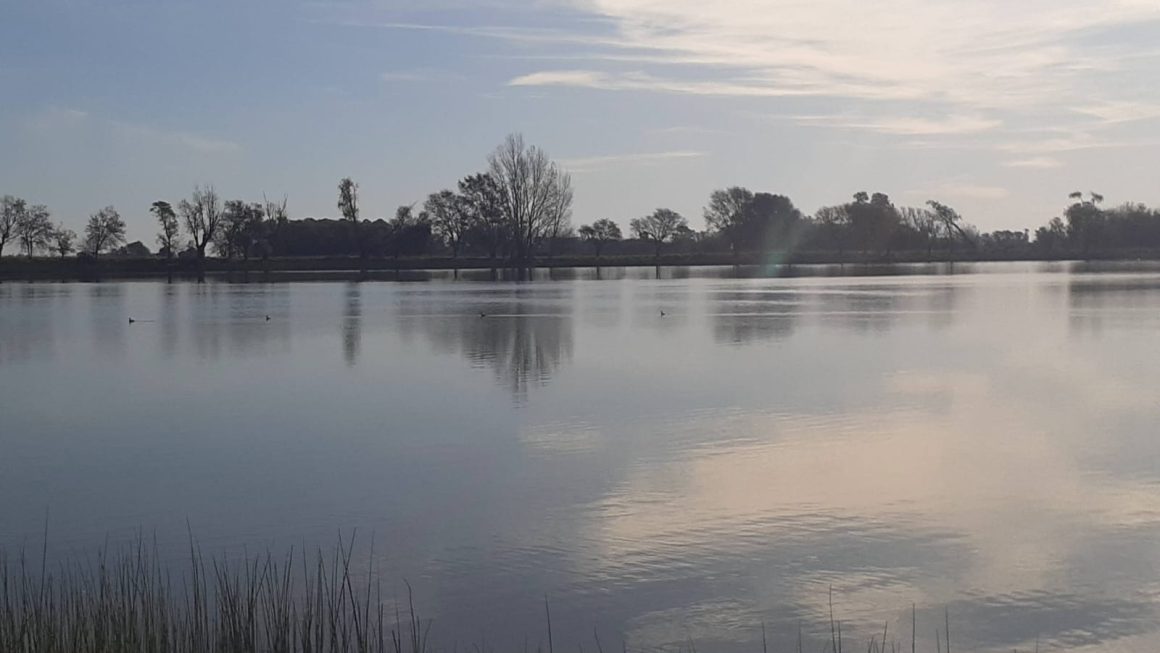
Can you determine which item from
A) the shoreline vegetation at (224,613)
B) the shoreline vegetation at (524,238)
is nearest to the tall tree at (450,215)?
the shoreline vegetation at (524,238)

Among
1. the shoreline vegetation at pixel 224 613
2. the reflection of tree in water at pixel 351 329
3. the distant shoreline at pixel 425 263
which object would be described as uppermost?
the distant shoreline at pixel 425 263

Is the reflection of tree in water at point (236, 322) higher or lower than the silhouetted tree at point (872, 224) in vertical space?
lower

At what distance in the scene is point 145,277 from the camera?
2918 inches

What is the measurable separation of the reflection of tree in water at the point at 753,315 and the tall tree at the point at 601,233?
62.3m

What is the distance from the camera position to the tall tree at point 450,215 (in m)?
91.9

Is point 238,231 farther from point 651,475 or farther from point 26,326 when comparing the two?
point 651,475

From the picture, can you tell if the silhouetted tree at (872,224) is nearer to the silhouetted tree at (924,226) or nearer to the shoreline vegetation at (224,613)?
the silhouetted tree at (924,226)

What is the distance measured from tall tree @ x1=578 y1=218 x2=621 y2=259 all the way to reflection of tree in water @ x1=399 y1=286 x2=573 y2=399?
6406 cm

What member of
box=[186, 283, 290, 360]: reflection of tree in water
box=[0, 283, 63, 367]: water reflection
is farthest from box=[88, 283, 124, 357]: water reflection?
box=[186, 283, 290, 360]: reflection of tree in water

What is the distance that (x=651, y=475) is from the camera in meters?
9.66

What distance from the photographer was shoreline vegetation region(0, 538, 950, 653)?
5309 mm

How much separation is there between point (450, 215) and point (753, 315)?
217 ft

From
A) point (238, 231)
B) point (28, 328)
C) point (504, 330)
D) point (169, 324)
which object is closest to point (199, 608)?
point (504, 330)

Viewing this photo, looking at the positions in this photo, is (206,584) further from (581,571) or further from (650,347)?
(650,347)
